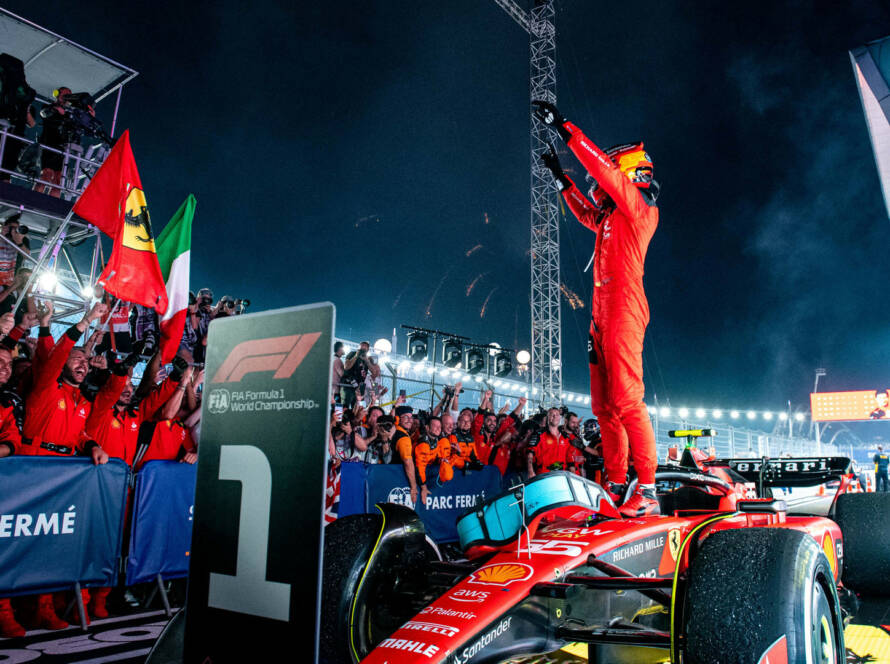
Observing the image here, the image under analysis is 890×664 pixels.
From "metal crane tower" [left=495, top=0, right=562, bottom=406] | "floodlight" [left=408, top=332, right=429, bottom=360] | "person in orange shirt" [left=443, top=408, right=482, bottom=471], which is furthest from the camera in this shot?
"metal crane tower" [left=495, top=0, right=562, bottom=406]

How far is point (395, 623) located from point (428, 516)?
185 inches

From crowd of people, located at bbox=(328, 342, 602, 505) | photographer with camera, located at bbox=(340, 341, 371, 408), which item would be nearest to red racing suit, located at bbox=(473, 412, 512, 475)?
crowd of people, located at bbox=(328, 342, 602, 505)

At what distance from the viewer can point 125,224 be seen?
6.15 m

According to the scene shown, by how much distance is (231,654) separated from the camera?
1.74 meters

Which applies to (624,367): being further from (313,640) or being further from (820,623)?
(313,640)

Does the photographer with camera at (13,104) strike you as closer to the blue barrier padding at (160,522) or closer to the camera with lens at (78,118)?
the camera with lens at (78,118)

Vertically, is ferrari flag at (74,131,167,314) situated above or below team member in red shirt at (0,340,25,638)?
above

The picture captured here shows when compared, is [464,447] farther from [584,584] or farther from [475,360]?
[475,360]

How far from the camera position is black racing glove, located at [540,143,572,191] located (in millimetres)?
4461

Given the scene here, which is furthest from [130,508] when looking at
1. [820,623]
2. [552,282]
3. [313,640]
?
[552,282]

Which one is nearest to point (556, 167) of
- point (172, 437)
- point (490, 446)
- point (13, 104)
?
point (172, 437)

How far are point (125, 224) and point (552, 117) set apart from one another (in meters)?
4.54

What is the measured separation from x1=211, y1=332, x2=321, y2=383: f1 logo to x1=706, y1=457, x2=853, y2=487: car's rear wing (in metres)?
4.55

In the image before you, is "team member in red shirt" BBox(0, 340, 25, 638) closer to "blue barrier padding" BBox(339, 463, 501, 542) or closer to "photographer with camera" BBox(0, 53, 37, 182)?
"blue barrier padding" BBox(339, 463, 501, 542)
